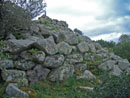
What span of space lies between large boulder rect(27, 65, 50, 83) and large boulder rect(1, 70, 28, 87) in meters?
0.34

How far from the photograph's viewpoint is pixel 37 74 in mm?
6734

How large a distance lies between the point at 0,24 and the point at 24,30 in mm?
1556

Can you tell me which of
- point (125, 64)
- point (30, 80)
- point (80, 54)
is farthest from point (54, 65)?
point (125, 64)

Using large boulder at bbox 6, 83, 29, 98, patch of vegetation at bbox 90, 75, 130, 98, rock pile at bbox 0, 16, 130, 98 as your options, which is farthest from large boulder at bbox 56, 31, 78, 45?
patch of vegetation at bbox 90, 75, 130, 98

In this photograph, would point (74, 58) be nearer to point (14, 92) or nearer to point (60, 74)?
A: point (60, 74)

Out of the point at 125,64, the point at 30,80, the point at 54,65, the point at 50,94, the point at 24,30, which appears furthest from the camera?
the point at 125,64

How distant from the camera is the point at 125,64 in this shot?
30.6 feet

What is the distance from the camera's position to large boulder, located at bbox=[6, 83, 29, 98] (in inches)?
Result: 197

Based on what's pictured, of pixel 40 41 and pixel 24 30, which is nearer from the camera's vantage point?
pixel 40 41

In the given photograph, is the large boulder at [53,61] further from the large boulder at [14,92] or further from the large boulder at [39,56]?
the large boulder at [14,92]

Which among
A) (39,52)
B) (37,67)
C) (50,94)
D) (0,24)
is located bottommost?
(50,94)

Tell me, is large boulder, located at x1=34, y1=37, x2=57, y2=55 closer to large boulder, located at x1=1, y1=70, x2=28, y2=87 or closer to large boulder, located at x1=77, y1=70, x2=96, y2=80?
large boulder, located at x1=1, y1=70, x2=28, y2=87

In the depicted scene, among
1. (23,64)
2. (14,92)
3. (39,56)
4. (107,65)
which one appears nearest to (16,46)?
(23,64)

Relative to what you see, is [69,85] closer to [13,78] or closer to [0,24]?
[13,78]
